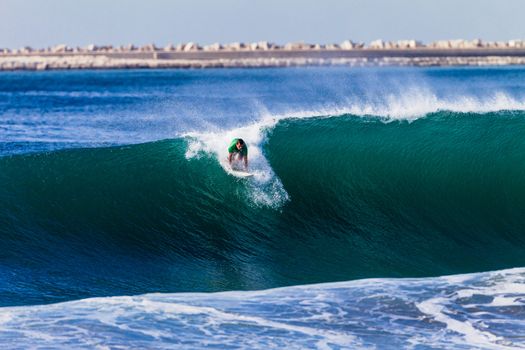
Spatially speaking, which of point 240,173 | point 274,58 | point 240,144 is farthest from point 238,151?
point 274,58

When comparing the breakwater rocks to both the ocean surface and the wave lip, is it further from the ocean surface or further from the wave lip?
the wave lip

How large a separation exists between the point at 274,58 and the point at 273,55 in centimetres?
215

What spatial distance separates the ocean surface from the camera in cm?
1005

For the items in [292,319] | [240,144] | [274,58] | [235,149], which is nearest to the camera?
[292,319]

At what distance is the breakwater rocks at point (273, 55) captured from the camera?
110875 millimetres

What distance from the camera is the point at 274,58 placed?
4798 inches

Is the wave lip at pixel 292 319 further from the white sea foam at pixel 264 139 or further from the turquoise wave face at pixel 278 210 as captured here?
the white sea foam at pixel 264 139

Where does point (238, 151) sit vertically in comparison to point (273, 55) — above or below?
below

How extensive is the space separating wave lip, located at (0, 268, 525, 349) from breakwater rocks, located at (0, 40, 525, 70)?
97215 mm

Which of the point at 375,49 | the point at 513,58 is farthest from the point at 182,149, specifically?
the point at 375,49

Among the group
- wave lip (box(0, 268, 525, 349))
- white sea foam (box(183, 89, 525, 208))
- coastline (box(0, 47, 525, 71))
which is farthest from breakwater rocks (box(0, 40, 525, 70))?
wave lip (box(0, 268, 525, 349))

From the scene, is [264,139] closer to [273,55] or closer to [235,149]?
[235,149]

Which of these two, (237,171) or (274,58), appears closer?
(237,171)

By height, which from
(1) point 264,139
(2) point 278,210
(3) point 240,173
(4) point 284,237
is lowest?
(4) point 284,237
